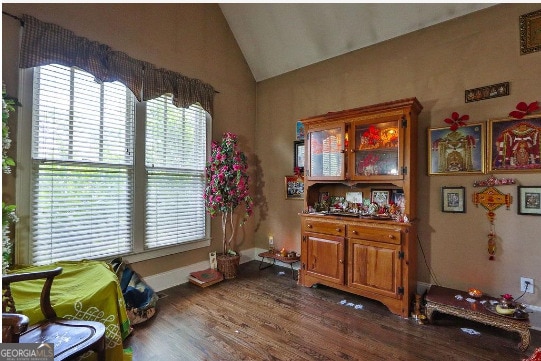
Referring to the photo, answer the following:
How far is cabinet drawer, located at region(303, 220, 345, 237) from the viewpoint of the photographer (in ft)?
9.41

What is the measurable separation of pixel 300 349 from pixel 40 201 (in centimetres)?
244

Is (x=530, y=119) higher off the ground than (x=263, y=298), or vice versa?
(x=530, y=119)

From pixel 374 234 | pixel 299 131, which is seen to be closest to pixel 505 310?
pixel 374 234

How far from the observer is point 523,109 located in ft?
7.64

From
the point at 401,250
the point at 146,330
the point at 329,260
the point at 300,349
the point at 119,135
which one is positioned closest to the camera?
the point at 300,349

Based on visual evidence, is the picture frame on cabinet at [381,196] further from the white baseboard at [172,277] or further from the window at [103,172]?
the white baseboard at [172,277]

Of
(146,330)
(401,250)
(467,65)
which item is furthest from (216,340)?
(467,65)

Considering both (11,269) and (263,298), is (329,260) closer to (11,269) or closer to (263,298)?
(263,298)

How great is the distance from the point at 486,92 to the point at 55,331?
12.5 feet

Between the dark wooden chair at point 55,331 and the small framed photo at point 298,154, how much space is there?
9.30 ft

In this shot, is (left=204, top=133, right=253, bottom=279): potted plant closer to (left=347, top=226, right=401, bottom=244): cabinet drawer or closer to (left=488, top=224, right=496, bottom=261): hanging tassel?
(left=347, top=226, right=401, bottom=244): cabinet drawer

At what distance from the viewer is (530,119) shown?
2.33m

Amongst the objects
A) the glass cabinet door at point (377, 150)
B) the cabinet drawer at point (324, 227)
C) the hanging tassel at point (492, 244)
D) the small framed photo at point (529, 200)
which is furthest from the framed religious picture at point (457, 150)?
the cabinet drawer at point (324, 227)

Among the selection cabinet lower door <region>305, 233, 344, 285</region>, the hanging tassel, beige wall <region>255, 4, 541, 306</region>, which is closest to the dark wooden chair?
cabinet lower door <region>305, 233, 344, 285</region>
